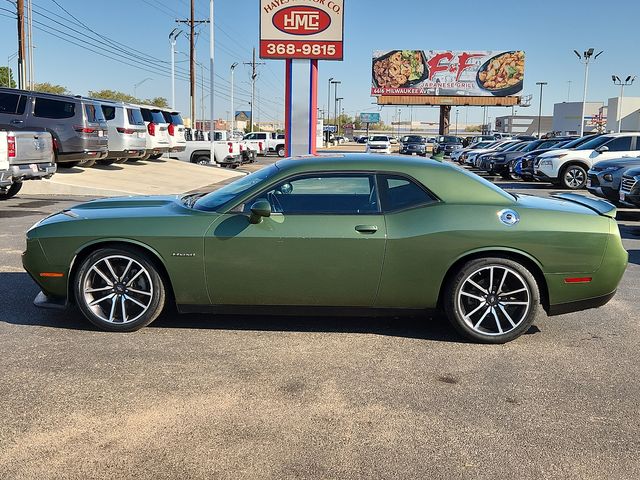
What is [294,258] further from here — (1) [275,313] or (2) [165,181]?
(2) [165,181]

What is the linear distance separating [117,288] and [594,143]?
57.7 ft

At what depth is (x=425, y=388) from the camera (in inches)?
164

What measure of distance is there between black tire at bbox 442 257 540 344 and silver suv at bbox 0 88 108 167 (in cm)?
1446

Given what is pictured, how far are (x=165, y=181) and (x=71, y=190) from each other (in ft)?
15.1

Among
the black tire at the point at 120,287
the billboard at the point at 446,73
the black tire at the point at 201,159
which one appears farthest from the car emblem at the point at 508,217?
the billboard at the point at 446,73

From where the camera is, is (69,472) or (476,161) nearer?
(69,472)

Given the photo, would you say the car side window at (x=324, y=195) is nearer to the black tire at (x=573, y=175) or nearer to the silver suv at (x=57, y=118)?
the silver suv at (x=57, y=118)

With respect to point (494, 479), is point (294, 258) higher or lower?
higher

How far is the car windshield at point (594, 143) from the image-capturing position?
18969 millimetres

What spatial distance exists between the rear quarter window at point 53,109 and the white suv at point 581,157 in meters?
13.5

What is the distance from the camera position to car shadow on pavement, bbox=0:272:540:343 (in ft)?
17.4

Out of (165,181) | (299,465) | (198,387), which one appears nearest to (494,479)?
(299,465)

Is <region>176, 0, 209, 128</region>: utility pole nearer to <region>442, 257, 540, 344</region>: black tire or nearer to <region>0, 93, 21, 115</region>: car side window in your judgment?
<region>0, 93, 21, 115</region>: car side window

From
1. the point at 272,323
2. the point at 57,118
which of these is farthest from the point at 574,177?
the point at 272,323
